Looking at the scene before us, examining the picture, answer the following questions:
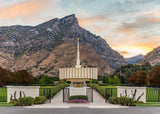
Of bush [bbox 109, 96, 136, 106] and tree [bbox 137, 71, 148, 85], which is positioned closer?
bush [bbox 109, 96, 136, 106]

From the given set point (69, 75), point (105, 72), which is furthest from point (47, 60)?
point (69, 75)

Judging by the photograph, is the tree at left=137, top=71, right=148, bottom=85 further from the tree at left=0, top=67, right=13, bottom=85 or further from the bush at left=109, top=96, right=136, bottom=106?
the bush at left=109, top=96, right=136, bottom=106

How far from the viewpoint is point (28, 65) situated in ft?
552

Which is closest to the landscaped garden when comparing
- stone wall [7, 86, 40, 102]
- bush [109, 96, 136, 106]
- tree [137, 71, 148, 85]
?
bush [109, 96, 136, 106]

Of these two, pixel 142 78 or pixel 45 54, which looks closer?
pixel 142 78

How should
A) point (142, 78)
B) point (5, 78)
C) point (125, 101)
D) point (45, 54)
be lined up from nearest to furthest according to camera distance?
point (125, 101) < point (5, 78) < point (142, 78) < point (45, 54)

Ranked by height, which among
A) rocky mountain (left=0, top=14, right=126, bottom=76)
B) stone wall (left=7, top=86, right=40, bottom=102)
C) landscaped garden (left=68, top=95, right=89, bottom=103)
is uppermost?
rocky mountain (left=0, top=14, right=126, bottom=76)

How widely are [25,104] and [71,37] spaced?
18288 cm

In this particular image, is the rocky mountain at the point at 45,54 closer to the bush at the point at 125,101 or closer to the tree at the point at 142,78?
the tree at the point at 142,78

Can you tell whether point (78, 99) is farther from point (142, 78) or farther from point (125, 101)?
point (142, 78)

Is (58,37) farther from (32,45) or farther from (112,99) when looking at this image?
(112,99)

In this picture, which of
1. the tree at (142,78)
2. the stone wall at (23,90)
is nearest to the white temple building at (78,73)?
the tree at (142,78)

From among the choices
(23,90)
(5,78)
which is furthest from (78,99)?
(5,78)

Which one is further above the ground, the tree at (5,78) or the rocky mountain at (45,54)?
the rocky mountain at (45,54)
